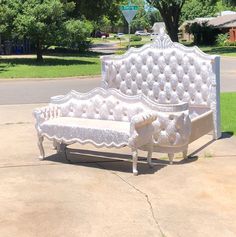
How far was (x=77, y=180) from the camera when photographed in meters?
6.82

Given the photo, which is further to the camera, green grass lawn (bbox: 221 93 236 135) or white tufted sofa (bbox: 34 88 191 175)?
green grass lawn (bbox: 221 93 236 135)

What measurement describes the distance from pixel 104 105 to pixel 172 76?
101 inches

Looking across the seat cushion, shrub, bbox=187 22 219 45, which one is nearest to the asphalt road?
the seat cushion

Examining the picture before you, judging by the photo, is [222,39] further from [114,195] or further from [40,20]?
[114,195]

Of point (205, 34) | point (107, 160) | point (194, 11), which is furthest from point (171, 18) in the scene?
point (107, 160)

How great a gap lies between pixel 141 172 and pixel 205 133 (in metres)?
2.37

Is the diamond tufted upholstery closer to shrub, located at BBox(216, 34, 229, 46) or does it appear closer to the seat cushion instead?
the seat cushion

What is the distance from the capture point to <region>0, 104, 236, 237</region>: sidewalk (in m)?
5.06

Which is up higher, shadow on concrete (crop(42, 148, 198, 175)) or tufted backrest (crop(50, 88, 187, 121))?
tufted backrest (crop(50, 88, 187, 121))

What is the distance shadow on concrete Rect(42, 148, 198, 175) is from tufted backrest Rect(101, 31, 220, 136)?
2.04m

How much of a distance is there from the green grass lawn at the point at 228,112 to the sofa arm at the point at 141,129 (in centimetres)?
345

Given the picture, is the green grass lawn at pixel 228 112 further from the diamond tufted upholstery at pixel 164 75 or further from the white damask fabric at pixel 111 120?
the white damask fabric at pixel 111 120

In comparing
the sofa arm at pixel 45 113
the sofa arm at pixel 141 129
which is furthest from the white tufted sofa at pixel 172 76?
the sofa arm at pixel 45 113

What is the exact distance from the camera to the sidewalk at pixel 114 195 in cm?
506
